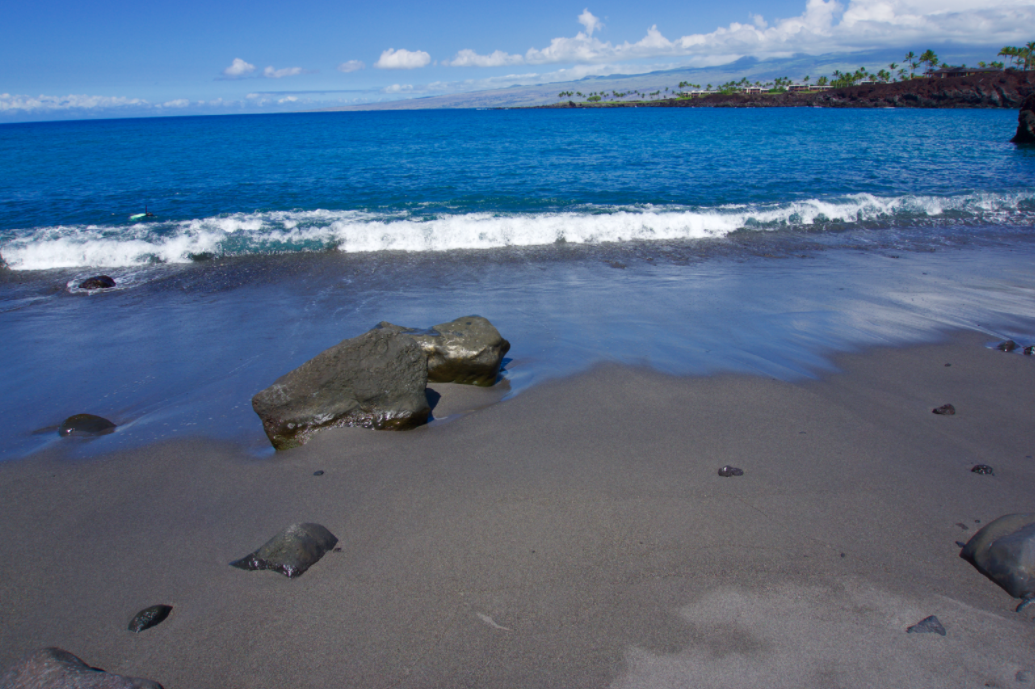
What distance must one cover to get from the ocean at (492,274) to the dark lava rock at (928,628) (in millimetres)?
3141

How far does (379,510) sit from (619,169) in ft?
73.9

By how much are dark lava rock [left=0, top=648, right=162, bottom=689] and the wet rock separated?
873cm

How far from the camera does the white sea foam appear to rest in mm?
11625

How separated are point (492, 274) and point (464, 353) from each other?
478 centimetres

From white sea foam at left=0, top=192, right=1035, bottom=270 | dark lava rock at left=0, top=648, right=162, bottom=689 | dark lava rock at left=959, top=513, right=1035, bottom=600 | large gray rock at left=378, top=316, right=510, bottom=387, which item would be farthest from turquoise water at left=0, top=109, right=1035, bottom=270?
dark lava rock at left=0, top=648, right=162, bottom=689

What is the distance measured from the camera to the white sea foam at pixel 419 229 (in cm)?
1162

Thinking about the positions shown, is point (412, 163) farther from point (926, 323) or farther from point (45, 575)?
point (45, 575)

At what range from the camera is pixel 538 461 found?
13.9 ft

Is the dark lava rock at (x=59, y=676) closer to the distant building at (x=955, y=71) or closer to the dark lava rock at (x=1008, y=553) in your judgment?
the dark lava rock at (x=1008, y=553)

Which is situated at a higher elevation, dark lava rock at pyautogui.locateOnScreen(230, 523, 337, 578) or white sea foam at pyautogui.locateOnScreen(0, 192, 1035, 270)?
white sea foam at pyautogui.locateOnScreen(0, 192, 1035, 270)

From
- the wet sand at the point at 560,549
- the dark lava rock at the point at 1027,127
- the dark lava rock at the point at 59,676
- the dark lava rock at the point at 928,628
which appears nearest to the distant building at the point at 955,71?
the dark lava rock at the point at 1027,127

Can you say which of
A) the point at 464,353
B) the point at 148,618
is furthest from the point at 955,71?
the point at 148,618

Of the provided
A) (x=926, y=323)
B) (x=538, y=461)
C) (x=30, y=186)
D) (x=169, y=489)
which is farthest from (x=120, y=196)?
(x=926, y=323)

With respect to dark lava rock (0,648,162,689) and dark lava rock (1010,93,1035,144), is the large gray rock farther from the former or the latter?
dark lava rock (1010,93,1035,144)
